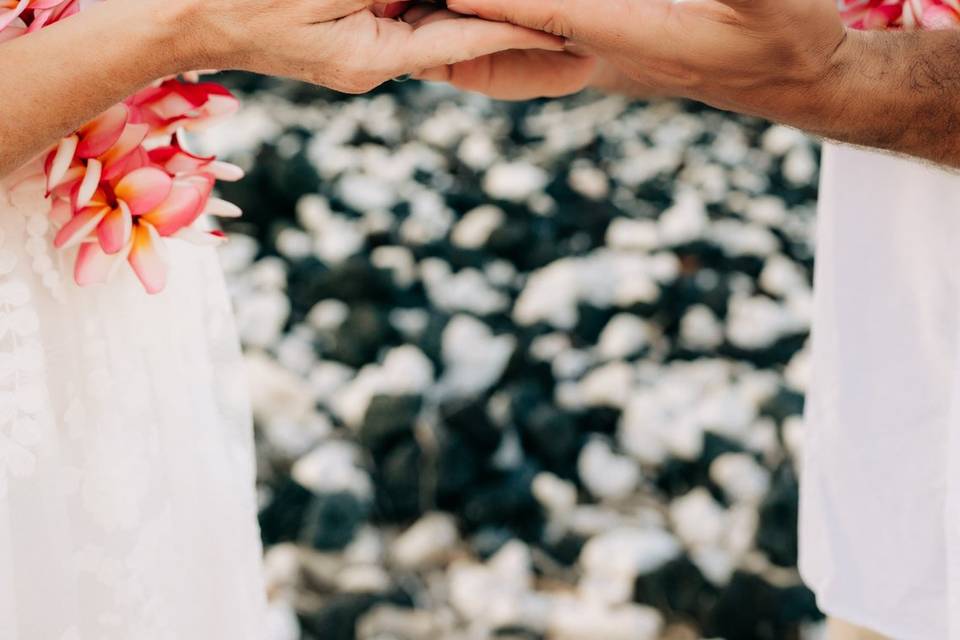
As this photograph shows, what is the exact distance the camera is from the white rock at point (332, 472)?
1.78 m

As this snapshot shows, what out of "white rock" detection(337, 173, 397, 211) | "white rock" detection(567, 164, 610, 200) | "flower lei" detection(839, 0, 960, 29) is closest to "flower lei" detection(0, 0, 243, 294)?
"flower lei" detection(839, 0, 960, 29)

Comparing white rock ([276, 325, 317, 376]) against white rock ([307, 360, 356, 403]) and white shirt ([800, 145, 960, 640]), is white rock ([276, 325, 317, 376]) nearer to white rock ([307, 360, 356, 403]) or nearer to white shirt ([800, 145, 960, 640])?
white rock ([307, 360, 356, 403])

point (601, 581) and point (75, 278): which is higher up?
point (75, 278)

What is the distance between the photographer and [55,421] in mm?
875

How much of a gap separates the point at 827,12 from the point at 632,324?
1336 millimetres

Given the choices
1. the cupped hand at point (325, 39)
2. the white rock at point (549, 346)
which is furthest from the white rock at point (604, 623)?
the cupped hand at point (325, 39)

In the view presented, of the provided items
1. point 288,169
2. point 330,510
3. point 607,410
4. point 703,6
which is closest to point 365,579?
point 330,510

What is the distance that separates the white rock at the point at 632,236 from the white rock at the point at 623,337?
9.6 inches

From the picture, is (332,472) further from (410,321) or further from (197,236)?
(197,236)

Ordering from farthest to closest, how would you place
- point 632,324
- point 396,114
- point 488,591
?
point 396,114 < point 632,324 < point 488,591

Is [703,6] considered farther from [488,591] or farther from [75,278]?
[488,591]

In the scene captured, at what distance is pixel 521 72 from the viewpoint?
1.16m

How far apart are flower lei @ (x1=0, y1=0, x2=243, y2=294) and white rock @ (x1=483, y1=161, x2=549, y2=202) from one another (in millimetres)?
1648

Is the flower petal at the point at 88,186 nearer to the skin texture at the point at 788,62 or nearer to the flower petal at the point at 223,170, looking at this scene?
the flower petal at the point at 223,170
